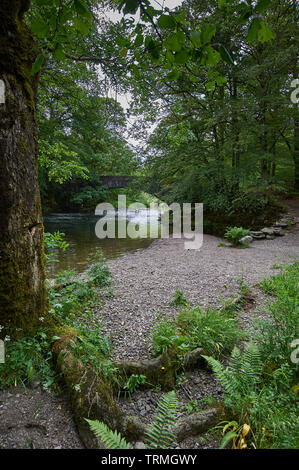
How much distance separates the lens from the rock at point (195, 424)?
1.78 metres

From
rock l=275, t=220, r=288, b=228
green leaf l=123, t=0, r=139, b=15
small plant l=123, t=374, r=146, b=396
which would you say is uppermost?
green leaf l=123, t=0, r=139, b=15

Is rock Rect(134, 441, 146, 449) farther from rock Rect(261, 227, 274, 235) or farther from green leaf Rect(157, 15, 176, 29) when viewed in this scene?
rock Rect(261, 227, 274, 235)

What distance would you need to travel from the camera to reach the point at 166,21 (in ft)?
3.79

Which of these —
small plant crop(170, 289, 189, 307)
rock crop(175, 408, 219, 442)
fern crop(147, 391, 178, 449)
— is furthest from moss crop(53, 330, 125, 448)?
small plant crop(170, 289, 189, 307)

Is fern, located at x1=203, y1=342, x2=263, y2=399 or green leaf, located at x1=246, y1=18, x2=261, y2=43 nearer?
green leaf, located at x1=246, y1=18, x2=261, y2=43

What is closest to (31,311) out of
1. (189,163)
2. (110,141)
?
(110,141)

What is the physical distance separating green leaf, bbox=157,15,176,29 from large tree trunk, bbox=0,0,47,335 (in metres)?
1.39

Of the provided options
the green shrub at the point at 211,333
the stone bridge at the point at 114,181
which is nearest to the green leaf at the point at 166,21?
the green shrub at the point at 211,333

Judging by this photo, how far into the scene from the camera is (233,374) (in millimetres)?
2111

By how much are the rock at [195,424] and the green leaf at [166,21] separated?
2755 millimetres

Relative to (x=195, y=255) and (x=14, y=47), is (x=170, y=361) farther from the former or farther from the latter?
(x=195, y=255)

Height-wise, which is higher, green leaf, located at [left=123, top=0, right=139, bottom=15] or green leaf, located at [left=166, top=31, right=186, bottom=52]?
green leaf, located at [left=123, top=0, right=139, bottom=15]

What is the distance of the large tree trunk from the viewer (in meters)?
1.90

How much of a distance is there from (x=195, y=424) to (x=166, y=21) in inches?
110
